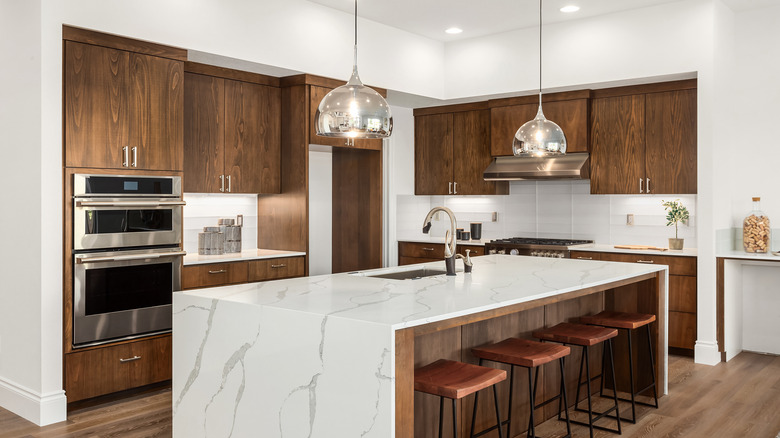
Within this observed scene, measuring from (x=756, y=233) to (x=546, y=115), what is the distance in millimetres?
2116

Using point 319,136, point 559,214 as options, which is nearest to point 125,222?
point 319,136

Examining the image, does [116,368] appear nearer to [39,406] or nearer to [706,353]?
[39,406]

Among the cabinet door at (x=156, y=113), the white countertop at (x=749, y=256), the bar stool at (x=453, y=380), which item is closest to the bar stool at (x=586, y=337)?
the bar stool at (x=453, y=380)

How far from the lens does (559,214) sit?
6.85 metres

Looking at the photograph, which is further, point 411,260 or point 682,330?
point 411,260

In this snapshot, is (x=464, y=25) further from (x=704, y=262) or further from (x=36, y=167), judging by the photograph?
(x=36, y=167)

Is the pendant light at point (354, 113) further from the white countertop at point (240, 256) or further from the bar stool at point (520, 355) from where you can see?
the white countertop at point (240, 256)

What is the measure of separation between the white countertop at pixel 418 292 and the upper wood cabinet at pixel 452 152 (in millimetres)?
2785

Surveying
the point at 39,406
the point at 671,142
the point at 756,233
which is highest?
the point at 671,142

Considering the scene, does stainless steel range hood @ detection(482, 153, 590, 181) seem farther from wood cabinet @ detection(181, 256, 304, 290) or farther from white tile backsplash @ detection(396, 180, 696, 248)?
wood cabinet @ detection(181, 256, 304, 290)

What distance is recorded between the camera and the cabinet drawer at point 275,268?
5.29 meters

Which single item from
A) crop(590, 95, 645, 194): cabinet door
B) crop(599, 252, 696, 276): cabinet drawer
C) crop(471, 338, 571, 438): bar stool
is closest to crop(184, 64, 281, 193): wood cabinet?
crop(471, 338, 571, 438): bar stool

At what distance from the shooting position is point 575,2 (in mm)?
5461

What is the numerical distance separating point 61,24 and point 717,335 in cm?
536
